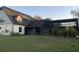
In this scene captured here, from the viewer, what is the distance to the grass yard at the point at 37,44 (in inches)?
276

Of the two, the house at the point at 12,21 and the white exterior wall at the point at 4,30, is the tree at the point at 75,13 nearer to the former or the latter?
the house at the point at 12,21

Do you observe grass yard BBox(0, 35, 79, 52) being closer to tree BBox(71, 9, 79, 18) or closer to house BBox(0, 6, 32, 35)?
house BBox(0, 6, 32, 35)

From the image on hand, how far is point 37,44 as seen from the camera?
23.2 feet

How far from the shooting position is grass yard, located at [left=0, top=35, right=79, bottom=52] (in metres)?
7.01

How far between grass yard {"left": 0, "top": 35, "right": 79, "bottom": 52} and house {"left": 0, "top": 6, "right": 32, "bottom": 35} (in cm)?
11

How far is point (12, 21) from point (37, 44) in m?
0.52

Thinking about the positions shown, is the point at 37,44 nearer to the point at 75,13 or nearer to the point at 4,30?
the point at 4,30

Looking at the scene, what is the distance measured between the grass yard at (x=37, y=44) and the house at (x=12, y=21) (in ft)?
0.36

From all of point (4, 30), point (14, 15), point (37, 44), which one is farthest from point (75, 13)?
point (4, 30)
